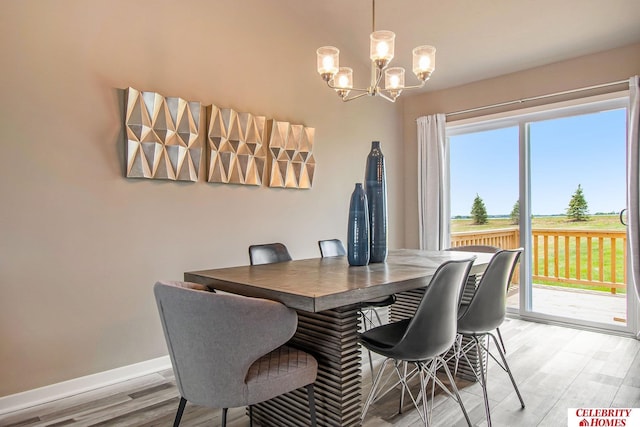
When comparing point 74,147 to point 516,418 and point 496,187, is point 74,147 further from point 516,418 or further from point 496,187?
point 496,187

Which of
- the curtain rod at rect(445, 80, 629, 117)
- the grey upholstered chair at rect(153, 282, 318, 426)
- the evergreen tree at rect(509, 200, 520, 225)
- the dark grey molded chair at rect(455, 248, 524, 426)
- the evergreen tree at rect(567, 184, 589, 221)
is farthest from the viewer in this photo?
the evergreen tree at rect(509, 200, 520, 225)

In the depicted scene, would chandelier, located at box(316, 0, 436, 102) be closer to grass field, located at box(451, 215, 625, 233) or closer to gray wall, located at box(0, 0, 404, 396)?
gray wall, located at box(0, 0, 404, 396)

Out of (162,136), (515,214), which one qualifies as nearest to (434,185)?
(515,214)

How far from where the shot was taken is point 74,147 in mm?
2521

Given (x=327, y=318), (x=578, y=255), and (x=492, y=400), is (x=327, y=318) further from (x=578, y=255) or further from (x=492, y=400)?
(x=578, y=255)

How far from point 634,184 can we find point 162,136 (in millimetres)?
3684

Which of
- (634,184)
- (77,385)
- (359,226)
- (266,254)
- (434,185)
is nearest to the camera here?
(359,226)

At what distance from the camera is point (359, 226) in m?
2.22

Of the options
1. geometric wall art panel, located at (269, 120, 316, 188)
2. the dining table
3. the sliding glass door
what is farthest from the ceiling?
the dining table

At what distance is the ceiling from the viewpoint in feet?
10.5

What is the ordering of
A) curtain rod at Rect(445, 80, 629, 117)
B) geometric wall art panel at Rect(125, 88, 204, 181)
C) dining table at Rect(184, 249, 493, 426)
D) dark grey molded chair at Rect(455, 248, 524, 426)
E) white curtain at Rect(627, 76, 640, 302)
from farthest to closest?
curtain rod at Rect(445, 80, 629, 117)
white curtain at Rect(627, 76, 640, 302)
geometric wall art panel at Rect(125, 88, 204, 181)
dark grey molded chair at Rect(455, 248, 524, 426)
dining table at Rect(184, 249, 493, 426)

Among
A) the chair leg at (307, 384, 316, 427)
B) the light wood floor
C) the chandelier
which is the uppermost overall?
the chandelier

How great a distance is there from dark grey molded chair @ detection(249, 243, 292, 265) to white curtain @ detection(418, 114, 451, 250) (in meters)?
2.29

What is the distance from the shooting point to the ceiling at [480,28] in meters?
3.19
